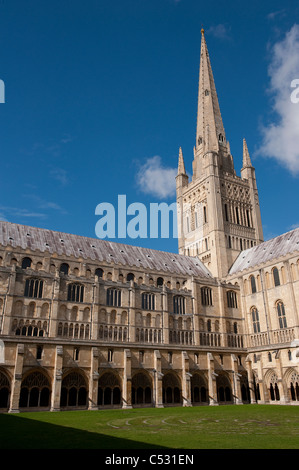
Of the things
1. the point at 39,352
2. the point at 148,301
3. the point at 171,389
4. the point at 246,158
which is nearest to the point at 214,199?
the point at 246,158

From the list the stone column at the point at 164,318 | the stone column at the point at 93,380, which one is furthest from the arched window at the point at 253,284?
the stone column at the point at 93,380

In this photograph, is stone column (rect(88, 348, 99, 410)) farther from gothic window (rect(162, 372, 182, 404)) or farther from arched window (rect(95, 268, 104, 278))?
arched window (rect(95, 268, 104, 278))

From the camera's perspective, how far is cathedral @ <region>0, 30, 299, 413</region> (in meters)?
40.6

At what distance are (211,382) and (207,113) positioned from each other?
176 ft

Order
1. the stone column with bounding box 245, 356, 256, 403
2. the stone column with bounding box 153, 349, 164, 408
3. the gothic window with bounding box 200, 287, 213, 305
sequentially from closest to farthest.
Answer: the stone column with bounding box 153, 349, 164, 408 < the stone column with bounding box 245, 356, 256, 403 < the gothic window with bounding box 200, 287, 213, 305

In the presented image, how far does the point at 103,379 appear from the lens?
42.8m

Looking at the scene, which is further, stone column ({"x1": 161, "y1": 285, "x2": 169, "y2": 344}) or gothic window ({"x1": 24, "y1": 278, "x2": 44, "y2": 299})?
stone column ({"x1": 161, "y1": 285, "x2": 169, "y2": 344})

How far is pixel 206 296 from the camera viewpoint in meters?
55.7

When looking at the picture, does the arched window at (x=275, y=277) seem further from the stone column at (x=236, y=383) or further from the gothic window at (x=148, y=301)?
the gothic window at (x=148, y=301)

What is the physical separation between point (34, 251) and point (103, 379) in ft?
59.2

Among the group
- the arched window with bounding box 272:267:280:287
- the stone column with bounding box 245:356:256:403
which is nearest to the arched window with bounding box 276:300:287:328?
the arched window with bounding box 272:267:280:287

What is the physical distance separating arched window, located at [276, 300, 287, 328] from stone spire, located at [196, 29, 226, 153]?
109ft

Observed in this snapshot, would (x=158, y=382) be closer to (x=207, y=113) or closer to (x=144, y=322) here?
(x=144, y=322)
